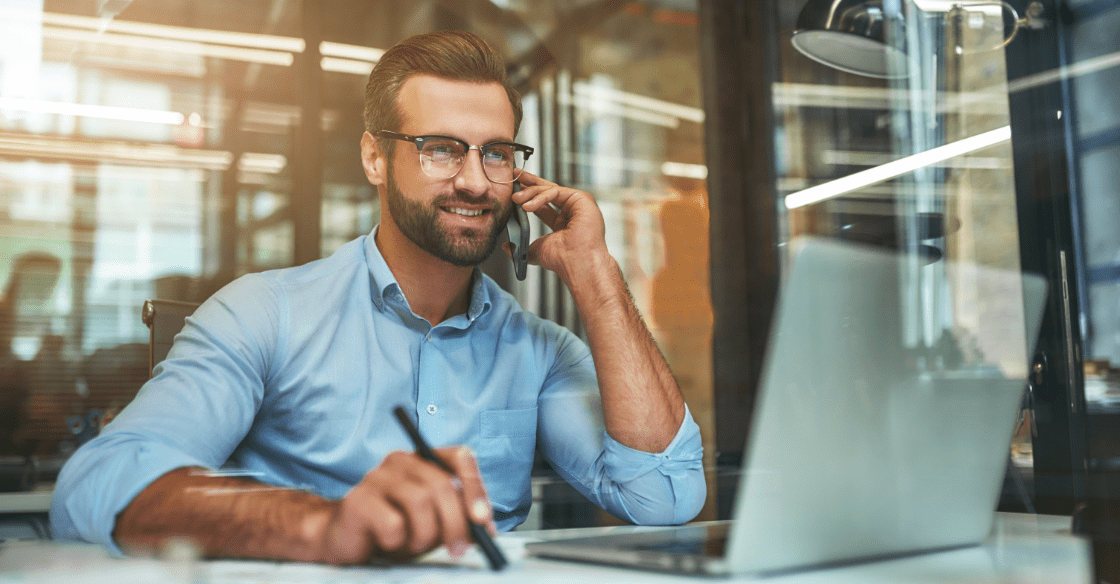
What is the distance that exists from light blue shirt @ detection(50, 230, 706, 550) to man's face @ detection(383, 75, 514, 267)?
0.24 feet

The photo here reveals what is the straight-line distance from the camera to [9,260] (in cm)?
193

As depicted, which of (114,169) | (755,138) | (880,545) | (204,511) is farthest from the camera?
(755,138)

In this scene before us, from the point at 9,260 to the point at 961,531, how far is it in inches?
85.5

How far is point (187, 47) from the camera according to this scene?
2400 millimetres

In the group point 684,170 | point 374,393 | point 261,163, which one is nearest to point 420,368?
point 374,393

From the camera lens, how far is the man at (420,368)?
80 cm

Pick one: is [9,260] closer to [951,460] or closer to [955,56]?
[951,460]

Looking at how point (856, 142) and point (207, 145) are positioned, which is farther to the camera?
point (856, 142)

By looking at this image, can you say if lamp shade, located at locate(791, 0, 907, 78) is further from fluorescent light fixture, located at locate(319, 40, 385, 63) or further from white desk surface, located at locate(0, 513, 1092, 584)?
white desk surface, located at locate(0, 513, 1092, 584)

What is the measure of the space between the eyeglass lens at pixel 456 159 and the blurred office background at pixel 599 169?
17 centimetres

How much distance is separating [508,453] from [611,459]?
19 centimetres

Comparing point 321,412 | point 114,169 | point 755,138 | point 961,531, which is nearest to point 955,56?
point 755,138

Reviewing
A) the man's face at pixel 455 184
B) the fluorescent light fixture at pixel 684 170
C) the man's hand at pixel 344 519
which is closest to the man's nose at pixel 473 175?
the man's face at pixel 455 184

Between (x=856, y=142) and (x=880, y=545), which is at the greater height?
(x=856, y=142)
